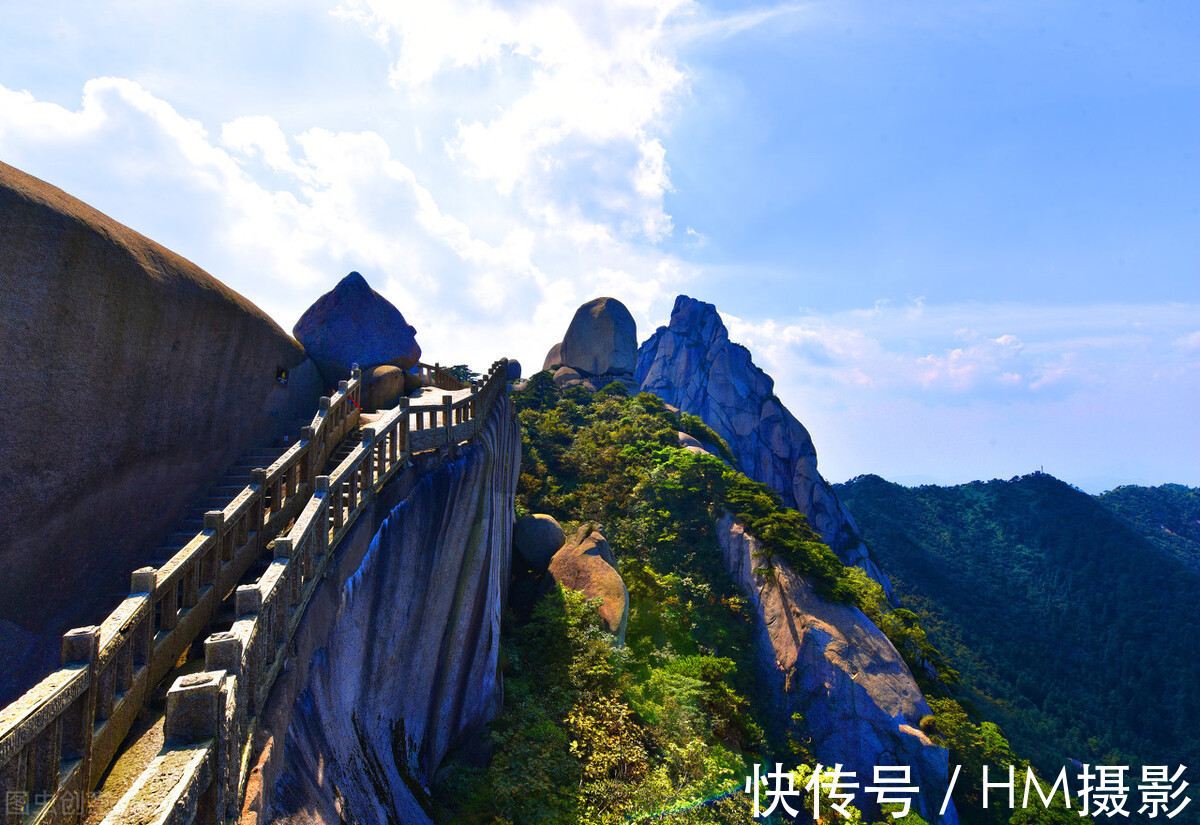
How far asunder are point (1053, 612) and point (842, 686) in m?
56.4

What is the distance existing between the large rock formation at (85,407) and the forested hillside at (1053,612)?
5163 centimetres

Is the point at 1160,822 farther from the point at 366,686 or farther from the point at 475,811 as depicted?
the point at 366,686

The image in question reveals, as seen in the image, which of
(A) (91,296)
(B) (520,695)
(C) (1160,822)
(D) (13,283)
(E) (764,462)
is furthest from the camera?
(E) (764,462)

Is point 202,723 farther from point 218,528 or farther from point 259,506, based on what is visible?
point 259,506

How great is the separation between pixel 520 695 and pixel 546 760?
2.53 m

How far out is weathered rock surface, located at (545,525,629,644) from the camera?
15336 mm

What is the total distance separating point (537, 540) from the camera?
1834 cm

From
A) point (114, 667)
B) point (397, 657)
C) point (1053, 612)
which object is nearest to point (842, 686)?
point (397, 657)

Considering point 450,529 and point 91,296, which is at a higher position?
point 91,296

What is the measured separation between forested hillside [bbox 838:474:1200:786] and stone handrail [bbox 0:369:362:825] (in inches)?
1998

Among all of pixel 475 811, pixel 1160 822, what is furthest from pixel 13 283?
pixel 1160 822

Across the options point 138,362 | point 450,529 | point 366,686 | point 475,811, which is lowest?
point 475,811

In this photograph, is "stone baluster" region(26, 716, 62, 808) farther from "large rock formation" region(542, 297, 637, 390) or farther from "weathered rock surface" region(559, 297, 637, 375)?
"weathered rock surface" region(559, 297, 637, 375)

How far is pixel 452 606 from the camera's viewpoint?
10.1 meters
